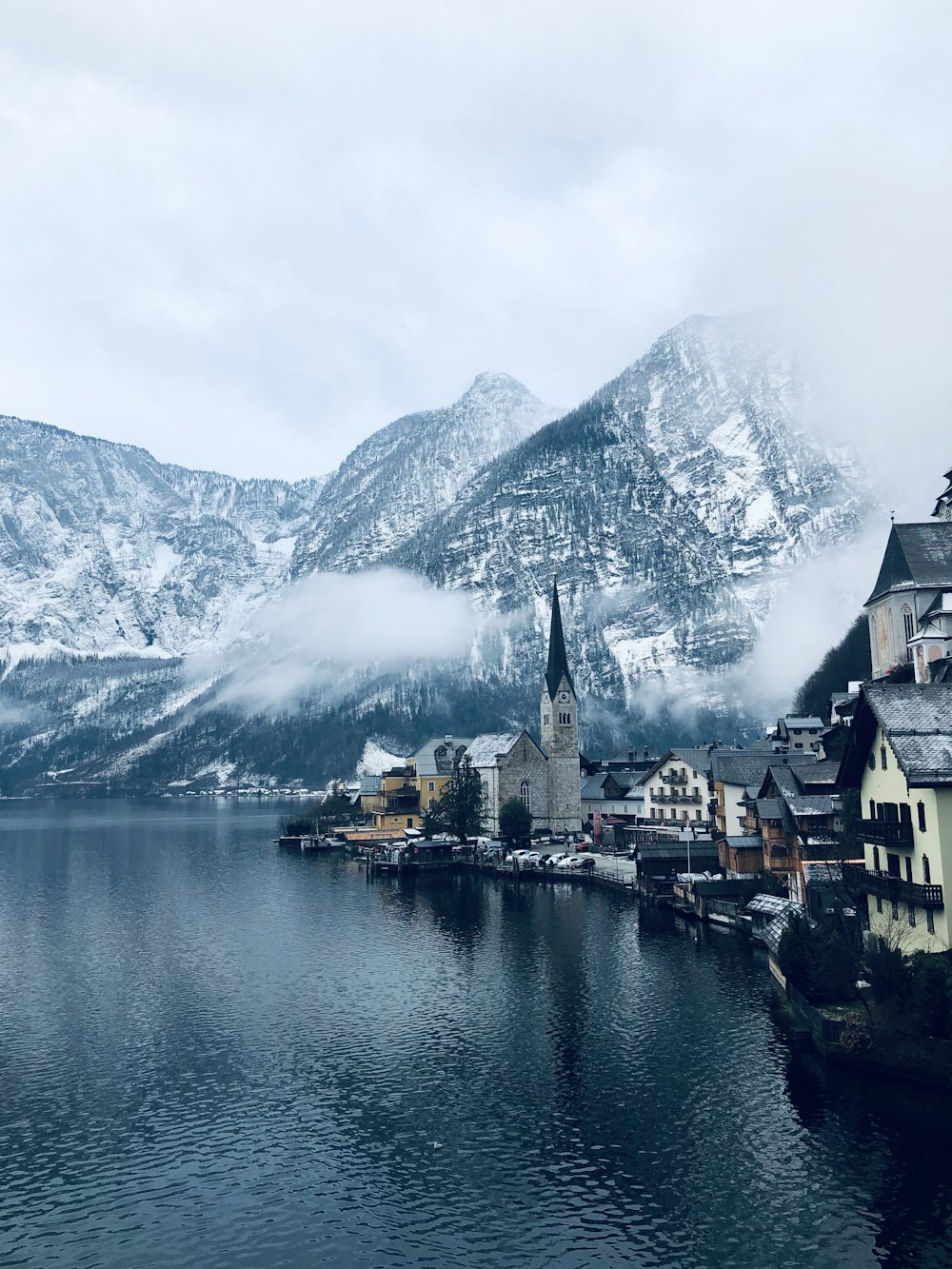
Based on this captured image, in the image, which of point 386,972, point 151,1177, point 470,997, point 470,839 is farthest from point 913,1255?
point 470,839

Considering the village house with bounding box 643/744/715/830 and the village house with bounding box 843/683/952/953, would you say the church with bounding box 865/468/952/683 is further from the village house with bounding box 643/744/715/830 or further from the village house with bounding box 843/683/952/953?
the village house with bounding box 643/744/715/830

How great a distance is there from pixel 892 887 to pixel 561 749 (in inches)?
4830

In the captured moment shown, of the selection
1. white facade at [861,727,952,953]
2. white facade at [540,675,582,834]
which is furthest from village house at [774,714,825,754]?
white facade at [861,727,952,953]

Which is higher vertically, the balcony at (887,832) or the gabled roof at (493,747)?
the gabled roof at (493,747)

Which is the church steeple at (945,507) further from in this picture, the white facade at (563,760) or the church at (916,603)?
the white facade at (563,760)

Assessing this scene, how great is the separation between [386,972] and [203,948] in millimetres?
19886

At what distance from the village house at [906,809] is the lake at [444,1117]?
27.3 ft

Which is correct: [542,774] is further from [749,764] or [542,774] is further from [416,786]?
[749,764]

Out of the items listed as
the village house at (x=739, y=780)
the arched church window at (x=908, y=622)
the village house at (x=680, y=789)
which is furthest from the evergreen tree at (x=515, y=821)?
the arched church window at (x=908, y=622)

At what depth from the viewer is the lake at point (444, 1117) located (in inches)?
1359

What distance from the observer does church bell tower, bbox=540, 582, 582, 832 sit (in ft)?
560

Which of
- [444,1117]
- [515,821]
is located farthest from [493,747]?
[444,1117]

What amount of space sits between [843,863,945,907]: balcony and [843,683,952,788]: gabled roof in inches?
213

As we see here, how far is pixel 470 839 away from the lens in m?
162
